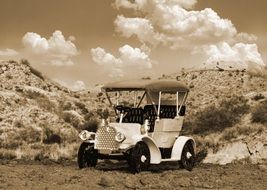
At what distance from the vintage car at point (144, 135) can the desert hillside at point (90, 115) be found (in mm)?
5587

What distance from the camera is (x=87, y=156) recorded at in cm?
1758

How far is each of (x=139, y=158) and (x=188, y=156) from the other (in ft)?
8.90

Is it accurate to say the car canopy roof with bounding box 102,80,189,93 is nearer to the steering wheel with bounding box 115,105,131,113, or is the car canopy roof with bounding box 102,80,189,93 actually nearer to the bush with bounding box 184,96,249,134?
the steering wheel with bounding box 115,105,131,113

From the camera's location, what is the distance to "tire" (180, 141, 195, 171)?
715 inches

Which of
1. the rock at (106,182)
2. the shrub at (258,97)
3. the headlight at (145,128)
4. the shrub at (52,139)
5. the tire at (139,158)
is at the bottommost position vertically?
the rock at (106,182)

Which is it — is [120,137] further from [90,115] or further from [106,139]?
[90,115]

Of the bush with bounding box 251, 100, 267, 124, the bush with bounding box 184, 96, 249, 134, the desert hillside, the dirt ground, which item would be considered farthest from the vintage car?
the bush with bounding box 184, 96, 249, 134

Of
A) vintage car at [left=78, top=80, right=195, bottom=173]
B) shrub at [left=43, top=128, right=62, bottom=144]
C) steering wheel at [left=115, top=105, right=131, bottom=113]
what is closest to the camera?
vintage car at [left=78, top=80, right=195, bottom=173]

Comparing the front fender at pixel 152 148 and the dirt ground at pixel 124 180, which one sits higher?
the front fender at pixel 152 148

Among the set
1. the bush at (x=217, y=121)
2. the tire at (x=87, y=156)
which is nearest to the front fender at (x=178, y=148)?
the tire at (x=87, y=156)

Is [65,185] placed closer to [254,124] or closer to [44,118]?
[254,124]

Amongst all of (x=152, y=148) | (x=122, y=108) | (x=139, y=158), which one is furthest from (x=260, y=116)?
(x=139, y=158)

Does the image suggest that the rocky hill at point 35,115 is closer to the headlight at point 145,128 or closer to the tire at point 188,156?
the tire at point 188,156

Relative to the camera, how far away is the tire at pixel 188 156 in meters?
18.2
